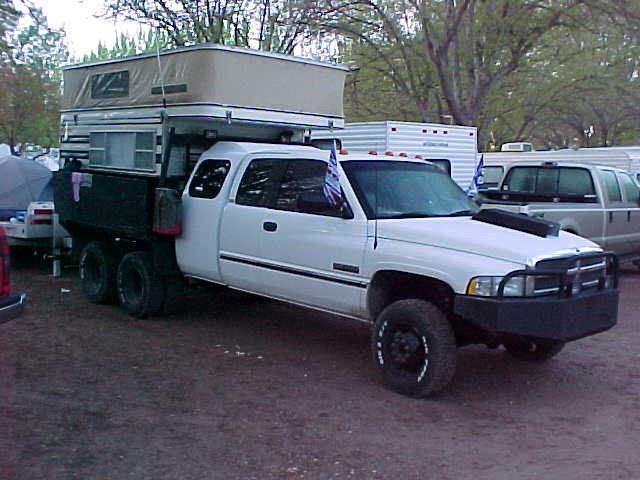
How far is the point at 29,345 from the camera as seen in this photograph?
809cm

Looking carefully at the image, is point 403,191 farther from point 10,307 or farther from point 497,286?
point 10,307

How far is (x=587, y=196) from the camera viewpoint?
12.6 metres

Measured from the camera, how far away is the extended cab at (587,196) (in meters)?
12.3

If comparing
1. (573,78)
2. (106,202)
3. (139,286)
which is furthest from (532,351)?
(573,78)

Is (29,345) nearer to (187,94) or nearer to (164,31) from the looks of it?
(187,94)

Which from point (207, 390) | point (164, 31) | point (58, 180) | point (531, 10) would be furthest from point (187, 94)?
point (531, 10)

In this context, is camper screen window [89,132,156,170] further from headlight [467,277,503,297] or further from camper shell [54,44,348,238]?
headlight [467,277,503,297]

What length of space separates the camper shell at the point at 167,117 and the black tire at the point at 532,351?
11.7ft

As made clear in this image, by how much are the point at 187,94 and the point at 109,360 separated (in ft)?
9.50

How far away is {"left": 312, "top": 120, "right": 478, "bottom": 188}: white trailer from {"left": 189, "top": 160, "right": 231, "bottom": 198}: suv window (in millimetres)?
4266

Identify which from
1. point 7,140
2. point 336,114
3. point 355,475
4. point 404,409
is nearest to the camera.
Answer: point 355,475

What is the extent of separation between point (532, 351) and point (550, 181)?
6222 mm

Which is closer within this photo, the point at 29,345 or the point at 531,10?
the point at 29,345

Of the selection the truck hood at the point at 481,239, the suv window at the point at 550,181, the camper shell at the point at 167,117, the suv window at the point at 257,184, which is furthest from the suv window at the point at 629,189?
the suv window at the point at 257,184
